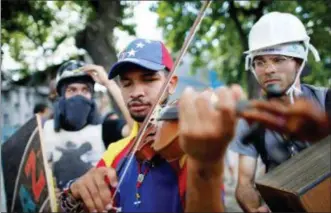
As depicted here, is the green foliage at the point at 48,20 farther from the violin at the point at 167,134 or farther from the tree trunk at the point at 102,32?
the violin at the point at 167,134

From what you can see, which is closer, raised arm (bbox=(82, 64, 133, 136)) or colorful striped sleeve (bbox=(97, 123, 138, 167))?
colorful striped sleeve (bbox=(97, 123, 138, 167))

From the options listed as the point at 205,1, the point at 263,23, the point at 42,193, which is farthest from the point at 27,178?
the point at 205,1

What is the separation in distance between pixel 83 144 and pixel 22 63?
32.1ft

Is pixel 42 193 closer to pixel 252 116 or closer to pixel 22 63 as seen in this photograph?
pixel 252 116

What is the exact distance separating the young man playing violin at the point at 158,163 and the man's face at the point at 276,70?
0.59 m

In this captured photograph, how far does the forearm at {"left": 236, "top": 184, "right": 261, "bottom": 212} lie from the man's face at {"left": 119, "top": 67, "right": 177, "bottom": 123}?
84 centimetres

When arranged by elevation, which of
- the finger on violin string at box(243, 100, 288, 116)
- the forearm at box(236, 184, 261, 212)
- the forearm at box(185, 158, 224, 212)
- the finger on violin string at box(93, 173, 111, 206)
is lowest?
the forearm at box(236, 184, 261, 212)

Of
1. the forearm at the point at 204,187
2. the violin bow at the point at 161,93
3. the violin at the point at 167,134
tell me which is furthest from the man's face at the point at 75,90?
the forearm at the point at 204,187

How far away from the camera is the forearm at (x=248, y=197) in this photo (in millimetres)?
2463

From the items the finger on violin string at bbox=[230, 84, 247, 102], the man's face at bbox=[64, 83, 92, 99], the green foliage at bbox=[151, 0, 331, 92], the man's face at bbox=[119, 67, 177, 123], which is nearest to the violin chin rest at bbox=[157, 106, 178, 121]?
the finger on violin string at bbox=[230, 84, 247, 102]

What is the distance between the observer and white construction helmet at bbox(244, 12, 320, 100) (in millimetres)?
2615

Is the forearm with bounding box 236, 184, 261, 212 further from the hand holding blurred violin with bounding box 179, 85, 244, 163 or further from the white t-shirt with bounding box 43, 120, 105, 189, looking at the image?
the hand holding blurred violin with bounding box 179, 85, 244, 163

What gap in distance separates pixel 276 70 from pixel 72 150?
169 centimetres

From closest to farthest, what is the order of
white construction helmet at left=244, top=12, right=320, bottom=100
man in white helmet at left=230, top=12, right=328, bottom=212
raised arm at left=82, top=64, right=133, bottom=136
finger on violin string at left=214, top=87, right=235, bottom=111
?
1. finger on violin string at left=214, top=87, right=235, bottom=111
2. man in white helmet at left=230, top=12, right=328, bottom=212
3. white construction helmet at left=244, top=12, right=320, bottom=100
4. raised arm at left=82, top=64, right=133, bottom=136
